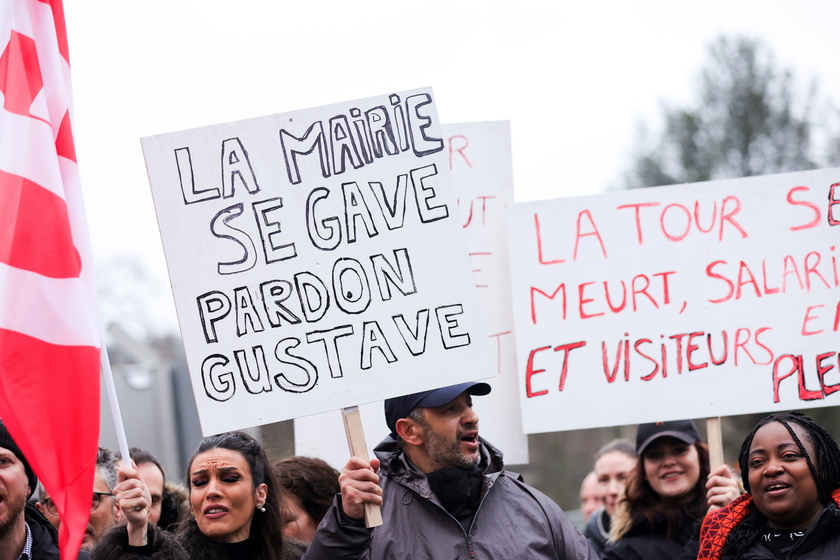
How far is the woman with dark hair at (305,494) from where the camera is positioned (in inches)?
194

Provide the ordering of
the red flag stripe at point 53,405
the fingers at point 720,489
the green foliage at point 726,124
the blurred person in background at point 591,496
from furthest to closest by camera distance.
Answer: the green foliage at point 726,124, the blurred person in background at point 591,496, the fingers at point 720,489, the red flag stripe at point 53,405

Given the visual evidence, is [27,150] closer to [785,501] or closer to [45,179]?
[45,179]

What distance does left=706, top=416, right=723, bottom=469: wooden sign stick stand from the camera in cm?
436

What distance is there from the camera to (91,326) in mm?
3570

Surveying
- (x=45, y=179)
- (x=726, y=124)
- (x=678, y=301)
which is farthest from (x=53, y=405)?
(x=726, y=124)

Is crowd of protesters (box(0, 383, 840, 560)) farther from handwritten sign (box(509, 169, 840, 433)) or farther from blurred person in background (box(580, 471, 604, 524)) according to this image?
blurred person in background (box(580, 471, 604, 524))

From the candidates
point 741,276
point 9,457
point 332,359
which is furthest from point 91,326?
point 741,276

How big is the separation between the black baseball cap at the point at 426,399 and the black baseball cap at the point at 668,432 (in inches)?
51.3

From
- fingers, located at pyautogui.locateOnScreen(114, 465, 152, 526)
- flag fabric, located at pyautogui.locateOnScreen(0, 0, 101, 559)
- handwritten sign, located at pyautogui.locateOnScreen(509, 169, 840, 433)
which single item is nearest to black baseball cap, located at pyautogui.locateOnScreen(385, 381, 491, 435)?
handwritten sign, located at pyautogui.locateOnScreen(509, 169, 840, 433)

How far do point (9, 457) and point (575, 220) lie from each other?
249cm

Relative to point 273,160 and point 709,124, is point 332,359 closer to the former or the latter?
point 273,160

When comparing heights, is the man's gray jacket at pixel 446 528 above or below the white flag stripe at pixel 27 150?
below

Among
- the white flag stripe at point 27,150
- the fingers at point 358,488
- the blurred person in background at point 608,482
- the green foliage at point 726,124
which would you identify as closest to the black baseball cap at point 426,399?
the fingers at point 358,488

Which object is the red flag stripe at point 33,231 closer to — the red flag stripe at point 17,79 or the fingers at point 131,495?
the red flag stripe at point 17,79
